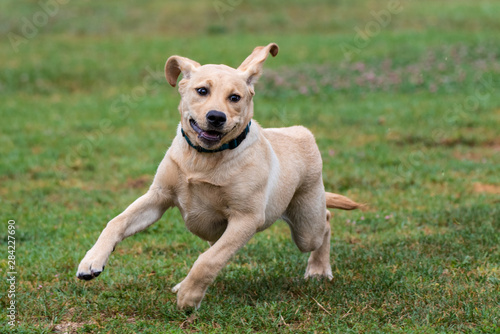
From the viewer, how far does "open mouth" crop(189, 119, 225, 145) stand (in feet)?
Answer: 14.3

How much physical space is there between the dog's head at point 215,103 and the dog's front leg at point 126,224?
557 mm

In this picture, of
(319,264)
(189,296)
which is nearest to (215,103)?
(189,296)

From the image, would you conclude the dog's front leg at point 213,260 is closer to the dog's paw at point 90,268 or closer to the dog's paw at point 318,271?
the dog's paw at point 90,268

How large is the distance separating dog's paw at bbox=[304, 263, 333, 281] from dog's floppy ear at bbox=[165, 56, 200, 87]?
1.99m

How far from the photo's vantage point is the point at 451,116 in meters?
12.2

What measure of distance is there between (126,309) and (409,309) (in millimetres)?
2074

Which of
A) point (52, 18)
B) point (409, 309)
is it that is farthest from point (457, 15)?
point (409, 309)

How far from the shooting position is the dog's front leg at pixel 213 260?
4477 mm

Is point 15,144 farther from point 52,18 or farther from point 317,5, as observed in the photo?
point 317,5

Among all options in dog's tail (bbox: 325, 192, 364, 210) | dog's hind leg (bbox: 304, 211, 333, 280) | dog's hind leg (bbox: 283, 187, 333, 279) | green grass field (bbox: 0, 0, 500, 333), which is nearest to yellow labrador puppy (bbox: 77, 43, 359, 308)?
dog's hind leg (bbox: 283, 187, 333, 279)

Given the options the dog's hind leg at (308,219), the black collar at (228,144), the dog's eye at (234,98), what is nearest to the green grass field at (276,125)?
the dog's hind leg at (308,219)

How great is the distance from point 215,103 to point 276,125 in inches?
296

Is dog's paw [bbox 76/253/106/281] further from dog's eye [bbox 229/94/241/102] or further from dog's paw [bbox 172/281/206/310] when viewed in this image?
dog's eye [bbox 229/94/241/102]

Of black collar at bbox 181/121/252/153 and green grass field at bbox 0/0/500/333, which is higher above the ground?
black collar at bbox 181/121/252/153
